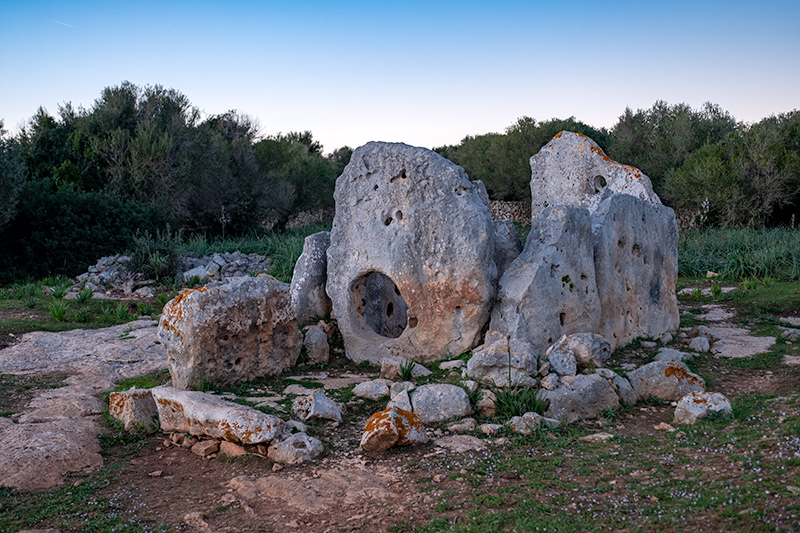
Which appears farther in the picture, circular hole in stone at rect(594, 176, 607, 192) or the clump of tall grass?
the clump of tall grass

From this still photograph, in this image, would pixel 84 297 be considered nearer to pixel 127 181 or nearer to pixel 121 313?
pixel 121 313

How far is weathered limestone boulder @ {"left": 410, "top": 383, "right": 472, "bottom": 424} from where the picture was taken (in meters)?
6.25

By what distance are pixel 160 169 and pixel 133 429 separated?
15.7m

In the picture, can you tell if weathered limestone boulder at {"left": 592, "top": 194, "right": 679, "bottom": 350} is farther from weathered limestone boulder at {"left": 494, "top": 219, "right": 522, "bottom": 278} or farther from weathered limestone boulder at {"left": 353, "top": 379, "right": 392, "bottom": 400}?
weathered limestone boulder at {"left": 353, "top": 379, "right": 392, "bottom": 400}

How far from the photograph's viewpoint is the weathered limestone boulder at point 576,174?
11.3m

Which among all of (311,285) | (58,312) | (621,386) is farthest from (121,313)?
(621,386)

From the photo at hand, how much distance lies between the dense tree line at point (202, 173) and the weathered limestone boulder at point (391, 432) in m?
12.3

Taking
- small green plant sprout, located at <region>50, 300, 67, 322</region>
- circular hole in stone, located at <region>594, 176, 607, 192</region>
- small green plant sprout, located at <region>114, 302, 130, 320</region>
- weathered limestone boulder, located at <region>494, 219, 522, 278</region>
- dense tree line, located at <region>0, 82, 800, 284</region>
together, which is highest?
dense tree line, located at <region>0, 82, 800, 284</region>

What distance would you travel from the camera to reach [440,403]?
6328 mm

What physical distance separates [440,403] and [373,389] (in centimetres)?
95

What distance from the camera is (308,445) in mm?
5543

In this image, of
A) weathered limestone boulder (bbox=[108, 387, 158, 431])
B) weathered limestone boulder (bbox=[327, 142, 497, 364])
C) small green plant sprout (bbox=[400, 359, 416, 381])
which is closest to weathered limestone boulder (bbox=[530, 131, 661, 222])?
weathered limestone boulder (bbox=[327, 142, 497, 364])

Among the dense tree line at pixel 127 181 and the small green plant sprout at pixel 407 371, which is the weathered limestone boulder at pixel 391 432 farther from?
the dense tree line at pixel 127 181

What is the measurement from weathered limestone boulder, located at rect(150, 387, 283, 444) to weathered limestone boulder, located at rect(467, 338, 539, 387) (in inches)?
85.9
